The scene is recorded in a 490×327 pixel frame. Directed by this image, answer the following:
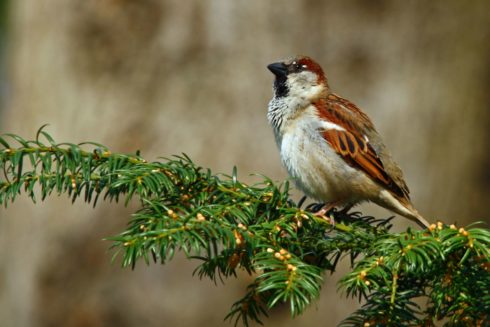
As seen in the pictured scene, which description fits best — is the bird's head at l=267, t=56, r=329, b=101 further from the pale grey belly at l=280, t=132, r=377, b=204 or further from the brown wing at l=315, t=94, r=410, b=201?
the pale grey belly at l=280, t=132, r=377, b=204

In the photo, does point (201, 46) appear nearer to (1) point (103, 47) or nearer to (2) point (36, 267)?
(1) point (103, 47)

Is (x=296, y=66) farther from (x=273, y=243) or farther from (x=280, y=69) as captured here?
(x=273, y=243)

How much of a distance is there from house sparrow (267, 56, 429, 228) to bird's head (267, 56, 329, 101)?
0.09 meters

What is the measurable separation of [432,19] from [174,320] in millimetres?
2818

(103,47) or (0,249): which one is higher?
(103,47)

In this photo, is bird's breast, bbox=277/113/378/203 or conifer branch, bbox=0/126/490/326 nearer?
conifer branch, bbox=0/126/490/326

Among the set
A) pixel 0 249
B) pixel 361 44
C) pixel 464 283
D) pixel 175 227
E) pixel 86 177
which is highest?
pixel 361 44

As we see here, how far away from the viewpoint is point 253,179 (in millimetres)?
4965

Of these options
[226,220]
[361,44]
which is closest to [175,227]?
[226,220]

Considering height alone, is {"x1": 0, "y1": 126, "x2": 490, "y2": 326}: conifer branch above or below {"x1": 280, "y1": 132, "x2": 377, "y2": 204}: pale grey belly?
below

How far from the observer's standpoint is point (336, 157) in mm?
3684

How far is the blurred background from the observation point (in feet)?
16.6

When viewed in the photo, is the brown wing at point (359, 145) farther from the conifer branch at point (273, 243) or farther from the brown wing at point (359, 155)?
the conifer branch at point (273, 243)

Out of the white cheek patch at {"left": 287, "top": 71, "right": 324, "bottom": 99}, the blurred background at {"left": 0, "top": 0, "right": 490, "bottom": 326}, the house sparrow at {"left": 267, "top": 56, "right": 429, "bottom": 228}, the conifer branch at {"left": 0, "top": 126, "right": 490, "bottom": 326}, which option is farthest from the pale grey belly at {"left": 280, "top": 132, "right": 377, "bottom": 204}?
the blurred background at {"left": 0, "top": 0, "right": 490, "bottom": 326}
